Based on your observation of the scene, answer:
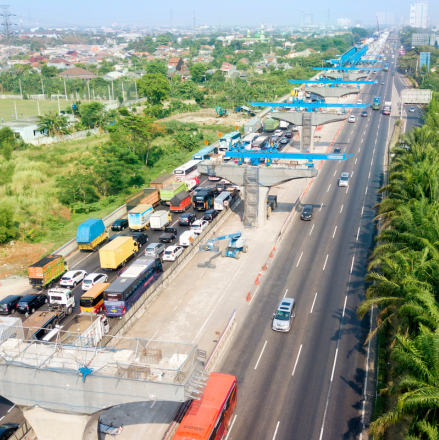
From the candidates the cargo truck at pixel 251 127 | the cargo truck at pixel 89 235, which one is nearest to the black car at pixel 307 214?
the cargo truck at pixel 89 235

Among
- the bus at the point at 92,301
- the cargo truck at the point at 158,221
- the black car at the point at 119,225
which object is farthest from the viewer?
the black car at the point at 119,225

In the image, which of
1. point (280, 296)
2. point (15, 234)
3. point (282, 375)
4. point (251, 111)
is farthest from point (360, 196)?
point (251, 111)

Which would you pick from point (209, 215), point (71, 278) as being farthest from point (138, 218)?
point (71, 278)

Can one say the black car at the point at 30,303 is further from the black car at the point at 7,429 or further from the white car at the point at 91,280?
the black car at the point at 7,429

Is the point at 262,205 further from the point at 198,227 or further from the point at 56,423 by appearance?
the point at 56,423

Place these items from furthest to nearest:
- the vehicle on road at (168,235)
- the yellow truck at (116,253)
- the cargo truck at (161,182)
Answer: the cargo truck at (161,182) → the vehicle on road at (168,235) → the yellow truck at (116,253)

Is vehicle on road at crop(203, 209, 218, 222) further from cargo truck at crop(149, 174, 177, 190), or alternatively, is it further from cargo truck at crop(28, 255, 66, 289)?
cargo truck at crop(28, 255, 66, 289)
